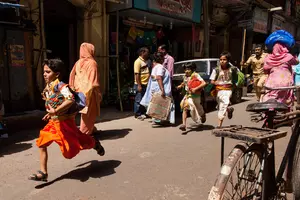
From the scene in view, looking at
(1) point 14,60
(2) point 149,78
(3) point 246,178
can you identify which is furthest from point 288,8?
(3) point 246,178

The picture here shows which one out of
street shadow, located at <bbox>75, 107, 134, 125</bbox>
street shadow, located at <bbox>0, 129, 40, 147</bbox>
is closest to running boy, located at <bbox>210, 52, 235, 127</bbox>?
street shadow, located at <bbox>75, 107, 134, 125</bbox>

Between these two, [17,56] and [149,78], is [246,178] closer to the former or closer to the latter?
[149,78]

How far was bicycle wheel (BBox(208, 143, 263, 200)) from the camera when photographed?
1.99m

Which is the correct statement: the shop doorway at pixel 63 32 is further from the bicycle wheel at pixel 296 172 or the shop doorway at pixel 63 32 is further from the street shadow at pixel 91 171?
the bicycle wheel at pixel 296 172

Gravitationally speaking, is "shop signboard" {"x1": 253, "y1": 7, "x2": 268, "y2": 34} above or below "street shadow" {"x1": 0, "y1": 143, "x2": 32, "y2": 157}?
above

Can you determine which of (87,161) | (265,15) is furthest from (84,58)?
(265,15)

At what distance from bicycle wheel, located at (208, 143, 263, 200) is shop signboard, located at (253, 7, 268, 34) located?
596 inches

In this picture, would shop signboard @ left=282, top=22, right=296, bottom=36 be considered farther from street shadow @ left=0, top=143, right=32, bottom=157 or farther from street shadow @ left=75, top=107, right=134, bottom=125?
street shadow @ left=0, top=143, right=32, bottom=157

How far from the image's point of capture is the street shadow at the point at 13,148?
4508mm

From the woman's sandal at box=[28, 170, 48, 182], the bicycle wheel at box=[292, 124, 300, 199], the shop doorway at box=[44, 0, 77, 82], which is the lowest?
the woman's sandal at box=[28, 170, 48, 182]

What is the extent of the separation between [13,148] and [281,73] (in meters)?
4.73

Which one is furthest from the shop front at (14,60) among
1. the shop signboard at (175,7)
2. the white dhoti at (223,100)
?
the white dhoti at (223,100)

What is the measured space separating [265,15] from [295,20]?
7.51 metres

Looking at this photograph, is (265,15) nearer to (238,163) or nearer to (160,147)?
(160,147)
